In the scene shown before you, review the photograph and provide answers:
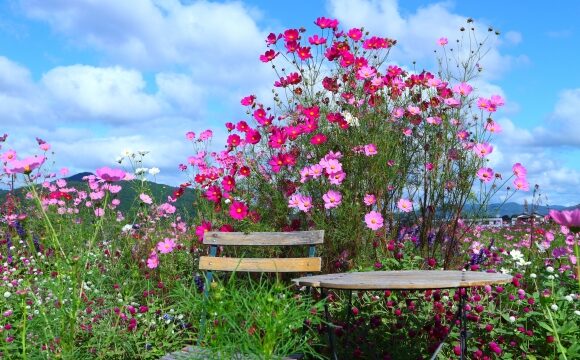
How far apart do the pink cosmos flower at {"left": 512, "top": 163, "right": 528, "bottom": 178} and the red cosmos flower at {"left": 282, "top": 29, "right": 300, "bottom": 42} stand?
6.28 ft

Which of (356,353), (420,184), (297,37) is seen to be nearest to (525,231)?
(420,184)

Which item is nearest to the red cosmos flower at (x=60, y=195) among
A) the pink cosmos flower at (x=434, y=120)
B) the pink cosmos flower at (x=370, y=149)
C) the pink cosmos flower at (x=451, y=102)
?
the pink cosmos flower at (x=370, y=149)

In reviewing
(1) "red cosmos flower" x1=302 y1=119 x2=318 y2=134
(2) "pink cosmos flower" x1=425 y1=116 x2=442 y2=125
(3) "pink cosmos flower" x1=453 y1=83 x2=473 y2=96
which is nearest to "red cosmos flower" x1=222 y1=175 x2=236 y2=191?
(1) "red cosmos flower" x1=302 y1=119 x2=318 y2=134

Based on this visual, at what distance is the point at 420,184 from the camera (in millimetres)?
5148

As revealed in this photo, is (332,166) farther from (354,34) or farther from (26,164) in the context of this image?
(26,164)

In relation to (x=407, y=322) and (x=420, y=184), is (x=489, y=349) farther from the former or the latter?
(x=420, y=184)

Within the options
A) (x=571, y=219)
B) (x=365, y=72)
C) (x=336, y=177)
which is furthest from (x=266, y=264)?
(x=571, y=219)

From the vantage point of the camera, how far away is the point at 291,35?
5164mm

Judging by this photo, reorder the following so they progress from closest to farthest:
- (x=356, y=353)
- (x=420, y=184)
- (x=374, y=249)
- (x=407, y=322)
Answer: (x=356, y=353) → (x=407, y=322) → (x=374, y=249) → (x=420, y=184)

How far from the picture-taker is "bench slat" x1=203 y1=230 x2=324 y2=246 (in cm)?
375

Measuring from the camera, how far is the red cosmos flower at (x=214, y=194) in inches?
206

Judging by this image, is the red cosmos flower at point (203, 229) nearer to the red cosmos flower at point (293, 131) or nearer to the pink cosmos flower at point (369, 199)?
the red cosmos flower at point (293, 131)

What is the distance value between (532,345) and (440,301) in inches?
24.2

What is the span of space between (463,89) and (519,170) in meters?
0.75
